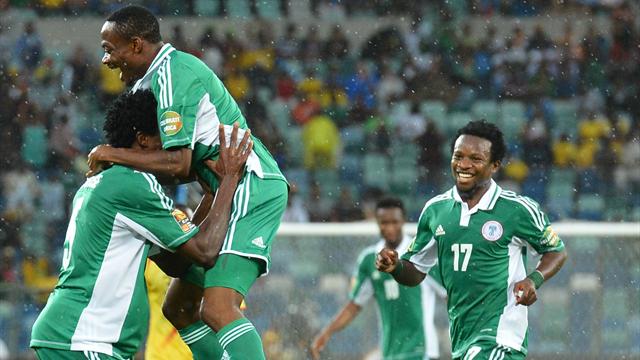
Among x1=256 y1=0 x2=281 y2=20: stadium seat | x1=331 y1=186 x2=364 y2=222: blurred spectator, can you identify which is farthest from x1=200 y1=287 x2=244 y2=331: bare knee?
x1=256 y1=0 x2=281 y2=20: stadium seat

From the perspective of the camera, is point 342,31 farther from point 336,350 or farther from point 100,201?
point 100,201

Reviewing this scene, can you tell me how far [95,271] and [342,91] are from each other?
11549mm

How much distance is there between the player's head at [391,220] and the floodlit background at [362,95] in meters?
3.95

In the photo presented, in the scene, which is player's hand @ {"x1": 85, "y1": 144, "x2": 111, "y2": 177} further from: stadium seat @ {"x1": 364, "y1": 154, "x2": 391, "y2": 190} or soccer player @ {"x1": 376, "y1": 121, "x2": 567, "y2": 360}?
stadium seat @ {"x1": 364, "y1": 154, "x2": 391, "y2": 190}

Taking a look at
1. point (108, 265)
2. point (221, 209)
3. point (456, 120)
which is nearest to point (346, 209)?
point (456, 120)

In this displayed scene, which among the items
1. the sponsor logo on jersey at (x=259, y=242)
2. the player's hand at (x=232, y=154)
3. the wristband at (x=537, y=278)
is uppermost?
the player's hand at (x=232, y=154)

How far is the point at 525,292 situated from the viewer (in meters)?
5.70

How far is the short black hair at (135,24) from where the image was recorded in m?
5.37

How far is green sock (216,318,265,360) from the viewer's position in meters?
5.08

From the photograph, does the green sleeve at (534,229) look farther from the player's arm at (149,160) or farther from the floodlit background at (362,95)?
the floodlit background at (362,95)

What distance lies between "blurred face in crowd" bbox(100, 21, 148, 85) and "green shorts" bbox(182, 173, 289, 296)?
0.66 m

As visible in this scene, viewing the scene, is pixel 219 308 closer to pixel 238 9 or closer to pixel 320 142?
pixel 320 142

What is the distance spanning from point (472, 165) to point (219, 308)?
1747mm

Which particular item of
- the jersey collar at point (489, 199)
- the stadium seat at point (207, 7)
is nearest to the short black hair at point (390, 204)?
→ the jersey collar at point (489, 199)
